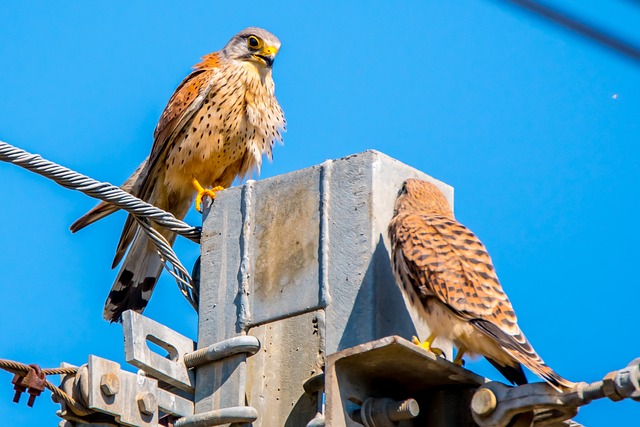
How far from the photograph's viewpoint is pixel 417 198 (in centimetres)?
374

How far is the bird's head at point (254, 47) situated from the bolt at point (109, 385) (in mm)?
3751

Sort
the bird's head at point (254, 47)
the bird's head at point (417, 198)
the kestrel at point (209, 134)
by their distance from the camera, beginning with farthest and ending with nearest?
the bird's head at point (254, 47) → the kestrel at point (209, 134) → the bird's head at point (417, 198)

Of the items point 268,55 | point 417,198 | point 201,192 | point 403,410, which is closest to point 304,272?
point 417,198

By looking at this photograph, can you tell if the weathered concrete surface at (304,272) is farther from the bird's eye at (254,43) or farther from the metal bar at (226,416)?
the bird's eye at (254,43)

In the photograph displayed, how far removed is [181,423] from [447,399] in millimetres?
892

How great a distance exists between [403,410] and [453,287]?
2.29 feet

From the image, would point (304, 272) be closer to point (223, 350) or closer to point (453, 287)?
point (223, 350)

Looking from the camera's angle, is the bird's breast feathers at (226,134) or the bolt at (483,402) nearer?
the bolt at (483,402)

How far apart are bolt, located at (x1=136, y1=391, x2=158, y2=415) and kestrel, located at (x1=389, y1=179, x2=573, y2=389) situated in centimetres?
85

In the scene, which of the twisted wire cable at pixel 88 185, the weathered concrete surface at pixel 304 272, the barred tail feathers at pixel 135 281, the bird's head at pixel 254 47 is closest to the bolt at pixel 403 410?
the weathered concrete surface at pixel 304 272

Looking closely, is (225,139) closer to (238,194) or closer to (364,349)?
(238,194)

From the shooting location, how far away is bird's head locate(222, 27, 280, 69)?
6934 millimetres

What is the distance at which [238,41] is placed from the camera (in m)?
7.13

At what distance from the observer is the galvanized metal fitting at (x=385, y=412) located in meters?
2.96
